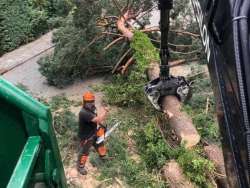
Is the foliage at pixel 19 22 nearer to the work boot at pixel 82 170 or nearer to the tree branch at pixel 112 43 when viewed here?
the tree branch at pixel 112 43

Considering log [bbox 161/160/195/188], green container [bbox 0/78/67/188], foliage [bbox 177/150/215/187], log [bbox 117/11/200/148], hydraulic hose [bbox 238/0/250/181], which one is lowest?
log [bbox 161/160/195/188]

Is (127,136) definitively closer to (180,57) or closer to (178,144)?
(178,144)

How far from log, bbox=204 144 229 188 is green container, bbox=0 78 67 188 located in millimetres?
3054

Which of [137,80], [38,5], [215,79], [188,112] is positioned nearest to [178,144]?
[188,112]

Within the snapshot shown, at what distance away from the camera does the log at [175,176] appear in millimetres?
5242

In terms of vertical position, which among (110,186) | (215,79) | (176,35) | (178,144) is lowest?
(110,186)

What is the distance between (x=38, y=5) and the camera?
518 inches

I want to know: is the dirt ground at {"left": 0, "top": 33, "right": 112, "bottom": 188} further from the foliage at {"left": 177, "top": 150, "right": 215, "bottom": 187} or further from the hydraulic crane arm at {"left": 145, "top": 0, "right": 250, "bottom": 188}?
the hydraulic crane arm at {"left": 145, "top": 0, "right": 250, "bottom": 188}

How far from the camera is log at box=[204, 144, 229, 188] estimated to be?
5.20 meters

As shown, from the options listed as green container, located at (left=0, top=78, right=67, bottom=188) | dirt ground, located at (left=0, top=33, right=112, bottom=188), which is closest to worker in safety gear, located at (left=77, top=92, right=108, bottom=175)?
dirt ground, located at (left=0, top=33, right=112, bottom=188)

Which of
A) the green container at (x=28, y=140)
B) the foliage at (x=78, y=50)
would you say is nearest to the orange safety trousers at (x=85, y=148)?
the foliage at (x=78, y=50)

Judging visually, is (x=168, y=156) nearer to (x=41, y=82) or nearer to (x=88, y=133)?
(x=88, y=133)

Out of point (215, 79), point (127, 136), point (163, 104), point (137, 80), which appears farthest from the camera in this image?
point (137, 80)

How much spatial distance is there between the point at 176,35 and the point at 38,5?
17.8 feet
